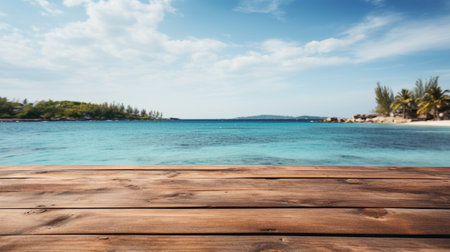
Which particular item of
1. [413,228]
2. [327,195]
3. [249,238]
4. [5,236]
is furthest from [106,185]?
[413,228]

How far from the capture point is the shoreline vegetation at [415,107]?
32375 millimetres

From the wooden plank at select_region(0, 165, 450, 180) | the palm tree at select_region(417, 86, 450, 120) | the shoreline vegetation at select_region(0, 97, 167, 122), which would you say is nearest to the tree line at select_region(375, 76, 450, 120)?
the palm tree at select_region(417, 86, 450, 120)

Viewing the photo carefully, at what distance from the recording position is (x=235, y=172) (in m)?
1.93

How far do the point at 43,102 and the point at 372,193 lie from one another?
125 m

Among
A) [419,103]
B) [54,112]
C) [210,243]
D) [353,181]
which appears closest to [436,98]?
[419,103]

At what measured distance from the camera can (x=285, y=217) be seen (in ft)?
3.62

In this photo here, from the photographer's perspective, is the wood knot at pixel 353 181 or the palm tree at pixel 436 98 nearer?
the wood knot at pixel 353 181

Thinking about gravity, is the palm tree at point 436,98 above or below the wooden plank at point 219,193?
above

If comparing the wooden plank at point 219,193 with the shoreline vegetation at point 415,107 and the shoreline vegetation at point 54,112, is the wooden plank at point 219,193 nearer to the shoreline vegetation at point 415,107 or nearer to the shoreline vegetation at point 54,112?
the shoreline vegetation at point 415,107

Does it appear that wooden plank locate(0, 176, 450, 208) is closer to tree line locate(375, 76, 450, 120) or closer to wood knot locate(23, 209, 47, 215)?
wood knot locate(23, 209, 47, 215)

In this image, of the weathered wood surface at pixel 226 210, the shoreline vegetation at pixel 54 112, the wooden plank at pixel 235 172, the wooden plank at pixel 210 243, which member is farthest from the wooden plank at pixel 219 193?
the shoreline vegetation at pixel 54 112

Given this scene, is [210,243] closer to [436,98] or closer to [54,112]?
[436,98]

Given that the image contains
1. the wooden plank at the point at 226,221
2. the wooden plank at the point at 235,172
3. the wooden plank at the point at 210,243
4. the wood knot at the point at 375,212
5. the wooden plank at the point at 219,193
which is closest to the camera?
the wooden plank at the point at 210,243

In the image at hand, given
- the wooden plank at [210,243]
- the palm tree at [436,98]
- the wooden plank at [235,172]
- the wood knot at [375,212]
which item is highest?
the palm tree at [436,98]
